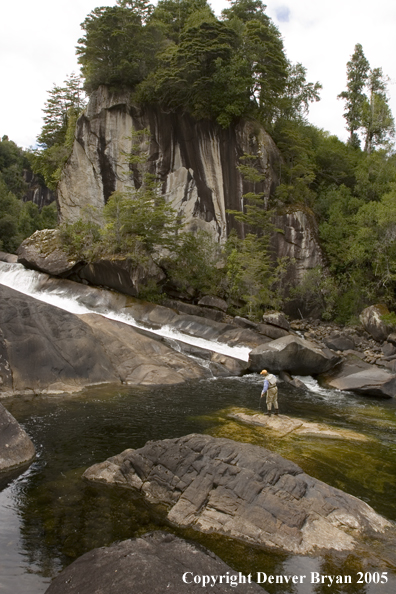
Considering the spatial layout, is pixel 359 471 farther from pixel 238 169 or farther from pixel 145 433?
pixel 238 169

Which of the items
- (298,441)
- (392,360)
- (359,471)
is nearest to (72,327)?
(298,441)

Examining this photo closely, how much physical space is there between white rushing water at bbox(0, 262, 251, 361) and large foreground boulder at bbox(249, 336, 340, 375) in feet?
5.68

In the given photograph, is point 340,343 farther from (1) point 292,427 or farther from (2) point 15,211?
(2) point 15,211

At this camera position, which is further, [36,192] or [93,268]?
[36,192]

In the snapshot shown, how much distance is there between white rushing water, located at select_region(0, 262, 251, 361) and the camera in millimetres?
22922

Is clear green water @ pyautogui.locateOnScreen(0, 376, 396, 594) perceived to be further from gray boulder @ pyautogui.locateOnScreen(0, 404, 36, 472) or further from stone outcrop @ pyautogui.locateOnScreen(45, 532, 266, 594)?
stone outcrop @ pyautogui.locateOnScreen(45, 532, 266, 594)

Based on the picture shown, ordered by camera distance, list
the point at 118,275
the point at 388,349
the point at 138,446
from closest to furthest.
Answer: the point at 138,446 < the point at 388,349 < the point at 118,275

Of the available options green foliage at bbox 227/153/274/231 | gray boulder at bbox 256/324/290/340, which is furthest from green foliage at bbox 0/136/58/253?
gray boulder at bbox 256/324/290/340

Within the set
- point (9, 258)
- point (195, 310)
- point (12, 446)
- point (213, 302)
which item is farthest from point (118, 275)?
point (12, 446)

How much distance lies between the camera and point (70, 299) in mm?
25312

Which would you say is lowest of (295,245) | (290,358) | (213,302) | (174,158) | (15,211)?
(290,358)

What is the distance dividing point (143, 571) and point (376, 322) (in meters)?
25.4

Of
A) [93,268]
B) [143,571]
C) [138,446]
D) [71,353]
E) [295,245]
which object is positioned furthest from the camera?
[295,245]

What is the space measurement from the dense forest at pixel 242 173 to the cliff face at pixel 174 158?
1.08 metres
